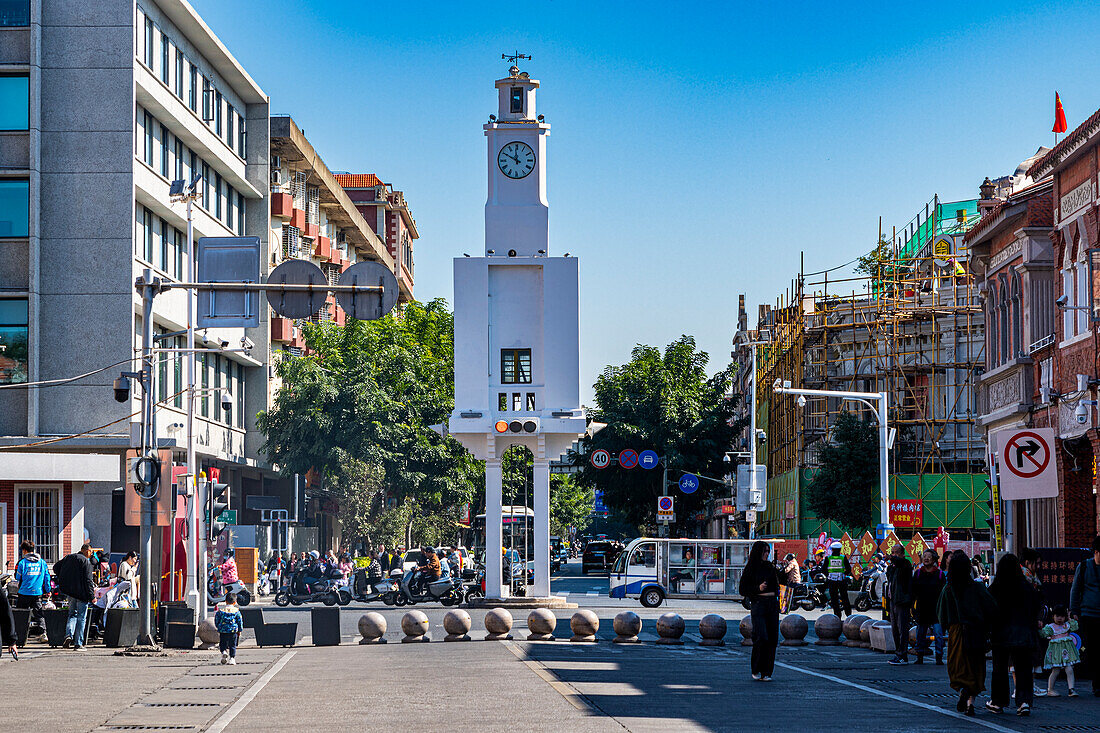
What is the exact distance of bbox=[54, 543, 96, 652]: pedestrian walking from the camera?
2517 centimetres

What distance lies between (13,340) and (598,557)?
43.5 metres

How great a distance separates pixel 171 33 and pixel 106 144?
257 inches

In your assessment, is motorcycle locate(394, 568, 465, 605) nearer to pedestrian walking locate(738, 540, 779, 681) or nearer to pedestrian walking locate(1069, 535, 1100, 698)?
pedestrian walking locate(738, 540, 779, 681)

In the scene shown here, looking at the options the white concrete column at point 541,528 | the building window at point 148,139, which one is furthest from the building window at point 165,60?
the white concrete column at point 541,528

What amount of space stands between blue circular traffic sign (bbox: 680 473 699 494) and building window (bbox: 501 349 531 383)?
68.4ft

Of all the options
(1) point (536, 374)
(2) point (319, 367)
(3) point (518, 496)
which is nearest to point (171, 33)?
(2) point (319, 367)

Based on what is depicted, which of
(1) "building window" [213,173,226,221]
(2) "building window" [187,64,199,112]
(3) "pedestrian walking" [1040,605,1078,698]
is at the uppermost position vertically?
(2) "building window" [187,64,199,112]

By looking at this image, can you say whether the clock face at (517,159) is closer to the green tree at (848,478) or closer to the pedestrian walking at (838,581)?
the pedestrian walking at (838,581)

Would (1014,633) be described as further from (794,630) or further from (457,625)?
(457,625)

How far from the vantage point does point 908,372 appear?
59781 millimetres

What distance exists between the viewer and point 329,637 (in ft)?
84.9

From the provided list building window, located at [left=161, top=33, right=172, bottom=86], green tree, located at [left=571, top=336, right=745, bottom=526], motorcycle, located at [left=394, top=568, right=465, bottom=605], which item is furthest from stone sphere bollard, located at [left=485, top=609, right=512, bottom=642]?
green tree, located at [left=571, top=336, right=745, bottom=526]

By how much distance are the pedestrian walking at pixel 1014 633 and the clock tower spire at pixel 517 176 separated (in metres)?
27.0

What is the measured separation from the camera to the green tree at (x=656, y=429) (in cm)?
7019
